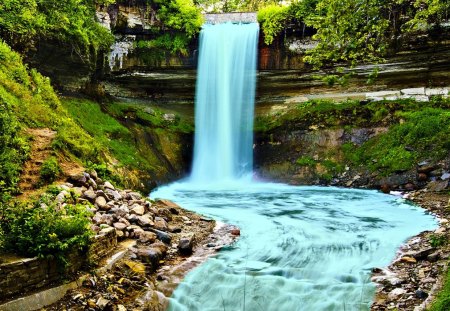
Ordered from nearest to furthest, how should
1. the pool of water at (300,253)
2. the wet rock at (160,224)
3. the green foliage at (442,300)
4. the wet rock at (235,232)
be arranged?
1. the green foliage at (442,300)
2. the pool of water at (300,253)
3. the wet rock at (160,224)
4. the wet rock at (235,232)

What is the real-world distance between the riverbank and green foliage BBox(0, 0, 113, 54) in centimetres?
1261

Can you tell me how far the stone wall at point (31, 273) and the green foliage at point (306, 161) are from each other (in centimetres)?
1255

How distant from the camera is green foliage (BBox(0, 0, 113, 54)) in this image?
40.7ft

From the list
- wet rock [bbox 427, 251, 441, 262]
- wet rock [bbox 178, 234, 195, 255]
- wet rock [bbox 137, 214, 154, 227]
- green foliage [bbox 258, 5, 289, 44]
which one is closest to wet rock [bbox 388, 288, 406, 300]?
wet rock [bbox 427, 251, 441, 262]

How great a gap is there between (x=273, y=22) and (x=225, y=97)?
429 cm

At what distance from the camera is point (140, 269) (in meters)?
5.59

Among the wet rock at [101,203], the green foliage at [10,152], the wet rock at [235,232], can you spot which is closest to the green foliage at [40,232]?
the green foliage at [10,152]

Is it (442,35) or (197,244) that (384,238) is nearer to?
(197,244)

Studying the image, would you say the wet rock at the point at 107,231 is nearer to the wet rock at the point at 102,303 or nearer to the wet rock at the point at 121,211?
the wet rock at the point at 121,211

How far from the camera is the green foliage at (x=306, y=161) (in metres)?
16.5

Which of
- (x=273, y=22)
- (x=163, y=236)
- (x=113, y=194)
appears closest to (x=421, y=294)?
(x=163, y=236)

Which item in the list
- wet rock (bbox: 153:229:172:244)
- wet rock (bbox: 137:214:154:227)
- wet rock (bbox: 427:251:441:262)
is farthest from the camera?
wet rock (bbox: 137:214:154:227)

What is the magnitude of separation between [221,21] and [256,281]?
17.4 metres

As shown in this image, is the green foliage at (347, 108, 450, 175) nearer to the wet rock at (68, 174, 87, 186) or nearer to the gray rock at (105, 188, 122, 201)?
the gray rock at (105, 188, 122, 201)
